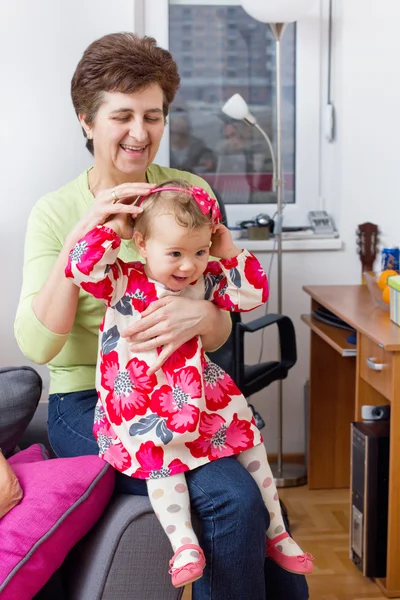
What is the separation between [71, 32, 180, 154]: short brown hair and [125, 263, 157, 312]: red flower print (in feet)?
1.45

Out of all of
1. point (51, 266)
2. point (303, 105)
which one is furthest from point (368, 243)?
point (51, 266)

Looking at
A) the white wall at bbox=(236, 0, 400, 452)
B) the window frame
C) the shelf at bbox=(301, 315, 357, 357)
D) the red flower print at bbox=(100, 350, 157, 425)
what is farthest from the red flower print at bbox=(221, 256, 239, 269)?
the window frame

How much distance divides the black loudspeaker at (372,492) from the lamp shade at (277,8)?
1.39 meters

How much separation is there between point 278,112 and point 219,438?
5.58 feet

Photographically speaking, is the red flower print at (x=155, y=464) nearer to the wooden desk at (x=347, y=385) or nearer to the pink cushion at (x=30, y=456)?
the pink cushion at (x=30, y=456)

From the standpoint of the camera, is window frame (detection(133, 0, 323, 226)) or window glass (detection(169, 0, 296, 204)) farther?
window glass (detection(169, 0, 296, 204))

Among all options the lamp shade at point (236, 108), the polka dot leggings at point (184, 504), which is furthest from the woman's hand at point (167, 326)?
the lamp shade at point (236, 108)

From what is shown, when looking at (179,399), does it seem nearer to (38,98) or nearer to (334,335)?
(334,335)

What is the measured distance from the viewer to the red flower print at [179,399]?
1562 mm

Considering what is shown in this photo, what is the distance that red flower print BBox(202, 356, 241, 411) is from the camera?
1.65 metres

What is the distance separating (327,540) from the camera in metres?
2.73

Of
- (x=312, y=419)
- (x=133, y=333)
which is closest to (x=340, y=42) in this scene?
(x=312, y=419)

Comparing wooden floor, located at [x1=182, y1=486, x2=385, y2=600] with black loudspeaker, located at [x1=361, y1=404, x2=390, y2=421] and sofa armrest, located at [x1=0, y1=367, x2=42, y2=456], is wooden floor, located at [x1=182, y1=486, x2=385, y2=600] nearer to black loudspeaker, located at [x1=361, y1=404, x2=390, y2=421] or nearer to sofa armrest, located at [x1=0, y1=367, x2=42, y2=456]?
black loudspeaker, located at [x1=361, y1=404, x2=390, y2=421]

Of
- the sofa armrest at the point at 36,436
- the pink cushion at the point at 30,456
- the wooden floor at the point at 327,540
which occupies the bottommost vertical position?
the wooden floor at the point at 327,540
